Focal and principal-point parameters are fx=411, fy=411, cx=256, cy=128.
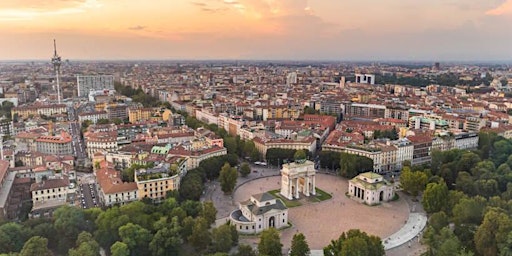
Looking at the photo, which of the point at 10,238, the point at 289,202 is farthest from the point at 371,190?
the point at 10,238

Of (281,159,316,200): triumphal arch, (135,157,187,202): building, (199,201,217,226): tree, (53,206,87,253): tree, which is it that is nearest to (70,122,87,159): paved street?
(135,157,187,202): building

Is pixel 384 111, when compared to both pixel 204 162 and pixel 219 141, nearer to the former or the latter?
pixel 219 141

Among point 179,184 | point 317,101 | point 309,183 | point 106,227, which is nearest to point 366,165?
point 309,183

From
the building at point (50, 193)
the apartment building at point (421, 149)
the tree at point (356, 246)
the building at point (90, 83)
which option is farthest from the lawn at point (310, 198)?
the building at point (90, 83)

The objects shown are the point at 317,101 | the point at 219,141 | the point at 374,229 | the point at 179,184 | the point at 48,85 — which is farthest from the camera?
the point at 48,85

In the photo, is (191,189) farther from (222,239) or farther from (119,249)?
(119,249)

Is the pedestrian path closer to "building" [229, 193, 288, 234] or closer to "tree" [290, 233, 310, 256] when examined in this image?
"tree" [290, 233, 310, 256]

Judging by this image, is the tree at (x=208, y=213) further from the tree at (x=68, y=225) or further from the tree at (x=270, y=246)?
the tree at (x=68, y=225)
